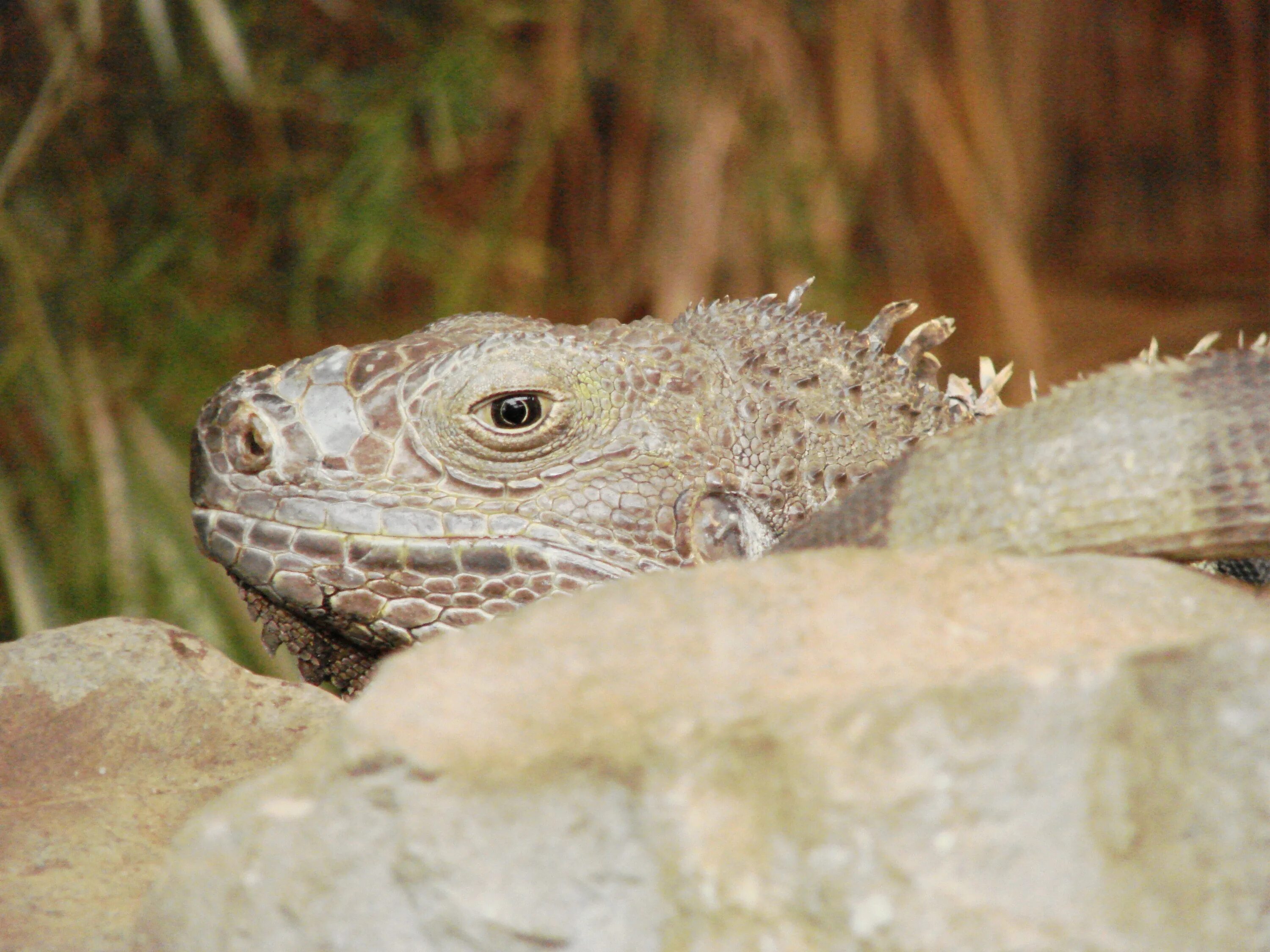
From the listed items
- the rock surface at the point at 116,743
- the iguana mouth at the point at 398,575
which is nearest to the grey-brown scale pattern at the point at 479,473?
the iguana mouth at the point at 398,575

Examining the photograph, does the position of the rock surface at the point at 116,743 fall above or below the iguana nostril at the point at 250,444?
below

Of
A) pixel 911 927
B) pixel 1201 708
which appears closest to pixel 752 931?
pixel 911 927

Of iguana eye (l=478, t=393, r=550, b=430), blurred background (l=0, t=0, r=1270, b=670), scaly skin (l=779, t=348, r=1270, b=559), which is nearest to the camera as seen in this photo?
scaly skin (l=779, t=348, r=1270, b=559)

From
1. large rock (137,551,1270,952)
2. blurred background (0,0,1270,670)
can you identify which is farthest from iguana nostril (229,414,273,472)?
blurred background (0,0,1270,670)

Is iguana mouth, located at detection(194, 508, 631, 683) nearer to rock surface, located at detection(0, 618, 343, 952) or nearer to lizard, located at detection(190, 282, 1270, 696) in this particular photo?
lizard, located at detection(190, 282, 1270, 696)

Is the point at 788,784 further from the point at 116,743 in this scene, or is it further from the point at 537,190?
the point at 537,190

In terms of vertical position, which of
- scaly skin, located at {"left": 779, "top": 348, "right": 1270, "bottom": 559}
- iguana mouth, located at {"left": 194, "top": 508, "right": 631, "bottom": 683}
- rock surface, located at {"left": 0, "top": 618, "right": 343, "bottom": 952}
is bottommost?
rock surface, located at {"left": 0, "top": 618, "right": 343, "bottom": 952}

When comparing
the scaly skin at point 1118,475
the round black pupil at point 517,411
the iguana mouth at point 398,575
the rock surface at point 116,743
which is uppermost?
the round black pupil at point 517,411

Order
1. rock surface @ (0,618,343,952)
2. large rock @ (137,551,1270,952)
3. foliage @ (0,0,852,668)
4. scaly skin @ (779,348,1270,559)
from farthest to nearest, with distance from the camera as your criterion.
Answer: foliage @ (0,0,852,668), rock surface @ (0,618,343,952), scaly skin @ (779,348,1270,559), large rock @ (137,551,1270,952)

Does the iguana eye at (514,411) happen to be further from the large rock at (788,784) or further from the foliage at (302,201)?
the foliage at (302,201)
